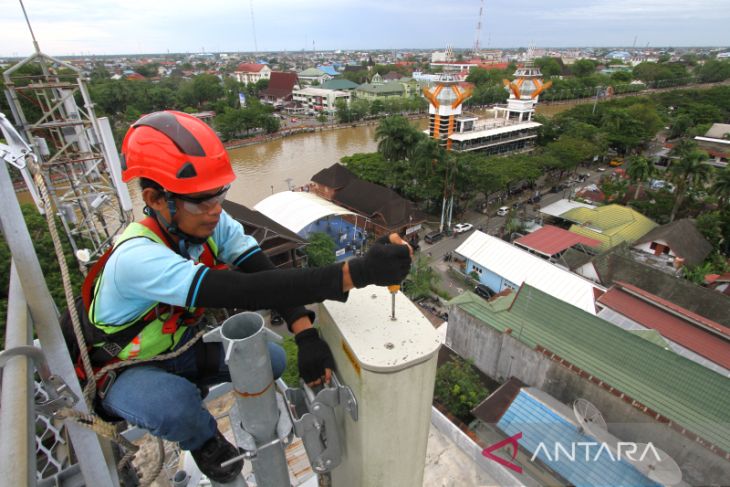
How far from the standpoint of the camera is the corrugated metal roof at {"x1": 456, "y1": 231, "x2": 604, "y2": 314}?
38.5 feet

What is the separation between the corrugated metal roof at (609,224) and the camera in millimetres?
16531

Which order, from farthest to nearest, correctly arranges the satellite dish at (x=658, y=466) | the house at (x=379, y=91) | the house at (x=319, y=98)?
the house at (x=379, y=91) < the house at (x=319, y=98) < the satellite dish at (x=658, y=466)

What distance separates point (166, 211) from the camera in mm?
1730

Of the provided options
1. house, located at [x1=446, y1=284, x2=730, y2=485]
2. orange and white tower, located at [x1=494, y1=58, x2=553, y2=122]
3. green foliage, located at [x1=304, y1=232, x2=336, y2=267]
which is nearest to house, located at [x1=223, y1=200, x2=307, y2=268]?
green foliage, located at [x1=304, y1=232, x2=336, y2=267]

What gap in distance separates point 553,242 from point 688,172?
9.65m

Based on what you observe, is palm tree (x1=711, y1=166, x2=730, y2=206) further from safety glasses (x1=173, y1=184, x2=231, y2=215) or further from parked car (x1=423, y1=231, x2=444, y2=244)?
safety glasses (x1=173, y1=184, x2=231, y2=215)

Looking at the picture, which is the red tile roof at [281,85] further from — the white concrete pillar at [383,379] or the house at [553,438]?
the white concrete pillar at [383,379]

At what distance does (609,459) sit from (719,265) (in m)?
14.1

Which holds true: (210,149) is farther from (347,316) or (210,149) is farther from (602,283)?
(602,283)

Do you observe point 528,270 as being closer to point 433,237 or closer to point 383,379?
point 433,237

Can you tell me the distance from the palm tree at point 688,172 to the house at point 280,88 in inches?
1788

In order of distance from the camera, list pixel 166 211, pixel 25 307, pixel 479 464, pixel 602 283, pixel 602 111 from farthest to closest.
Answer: pixel 602 111
pixel 602 283
pixel 479 464
pixel 166 211
pixel 25 307

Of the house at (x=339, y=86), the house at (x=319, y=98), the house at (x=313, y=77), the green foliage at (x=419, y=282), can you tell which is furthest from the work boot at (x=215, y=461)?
the house at (x=313, y=77)

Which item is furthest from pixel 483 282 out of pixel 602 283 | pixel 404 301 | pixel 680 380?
pixel 404 301
